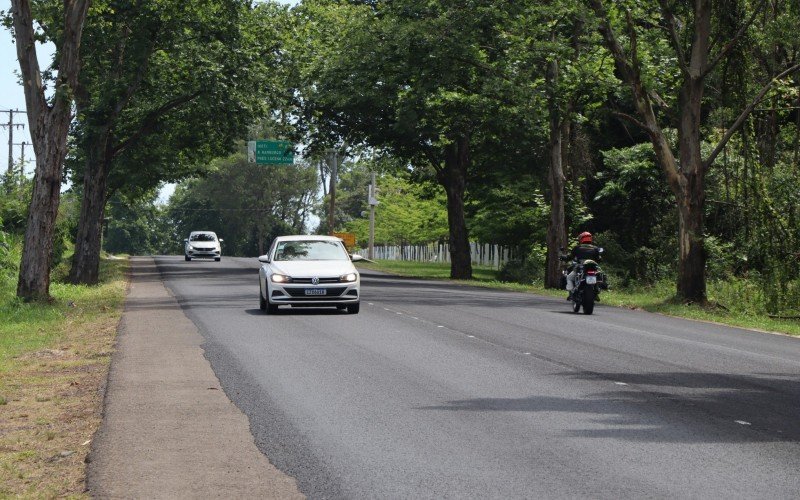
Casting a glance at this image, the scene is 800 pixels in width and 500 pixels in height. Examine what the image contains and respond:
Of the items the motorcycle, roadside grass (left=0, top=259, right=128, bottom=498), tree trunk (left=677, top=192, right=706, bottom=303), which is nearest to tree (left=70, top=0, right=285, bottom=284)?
roadside grass (left=0, top=259, right=128, bottom=498)

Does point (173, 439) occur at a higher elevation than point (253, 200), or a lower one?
lower

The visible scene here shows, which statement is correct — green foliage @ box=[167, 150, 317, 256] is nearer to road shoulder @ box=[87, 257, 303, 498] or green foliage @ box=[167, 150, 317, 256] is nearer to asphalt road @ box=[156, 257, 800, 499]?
asphalt road @ box=[156, 257, 800, 499]

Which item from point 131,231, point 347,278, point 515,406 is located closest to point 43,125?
point 347,278

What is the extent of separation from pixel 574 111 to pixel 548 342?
2272 centimetres

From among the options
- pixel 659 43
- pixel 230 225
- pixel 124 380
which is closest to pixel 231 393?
pixel 124 380

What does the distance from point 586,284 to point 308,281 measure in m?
6.02

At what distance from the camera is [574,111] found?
131 feet

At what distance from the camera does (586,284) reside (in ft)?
83.3

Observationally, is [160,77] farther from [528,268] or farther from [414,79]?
[528,268]

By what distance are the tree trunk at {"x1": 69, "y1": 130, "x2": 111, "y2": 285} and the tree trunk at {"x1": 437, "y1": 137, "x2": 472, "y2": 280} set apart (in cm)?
1543

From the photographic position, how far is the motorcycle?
25.2 m

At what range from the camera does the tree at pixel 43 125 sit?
26391mm

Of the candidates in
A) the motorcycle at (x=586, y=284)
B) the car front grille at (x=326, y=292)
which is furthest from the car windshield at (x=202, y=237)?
the car front grille at (x=326, y=292)

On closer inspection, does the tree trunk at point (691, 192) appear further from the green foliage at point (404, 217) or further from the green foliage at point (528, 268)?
the green foliage at point (404, 217)
